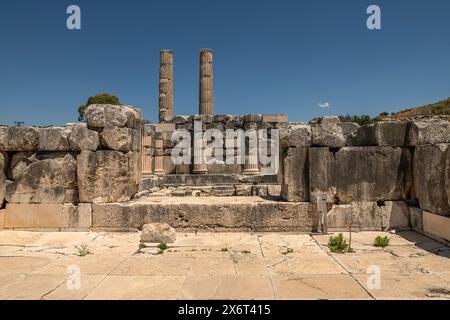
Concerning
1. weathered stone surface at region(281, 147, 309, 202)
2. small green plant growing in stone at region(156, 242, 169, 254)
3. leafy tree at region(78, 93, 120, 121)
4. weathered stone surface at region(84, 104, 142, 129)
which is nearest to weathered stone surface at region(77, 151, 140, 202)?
weathered stone surface at region(84, 104, 142, 129)

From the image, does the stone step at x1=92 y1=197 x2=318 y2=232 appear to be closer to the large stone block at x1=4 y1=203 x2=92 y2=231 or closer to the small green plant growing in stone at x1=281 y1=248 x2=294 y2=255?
the large stone block at x1=4 y1=203 x2=92 y2=231

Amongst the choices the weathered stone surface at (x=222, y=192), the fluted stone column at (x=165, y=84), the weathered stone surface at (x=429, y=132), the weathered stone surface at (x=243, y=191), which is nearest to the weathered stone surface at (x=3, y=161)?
the weathered stone surface at (x=222, y=192)

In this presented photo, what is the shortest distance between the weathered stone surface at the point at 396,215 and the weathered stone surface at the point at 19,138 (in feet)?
21.9

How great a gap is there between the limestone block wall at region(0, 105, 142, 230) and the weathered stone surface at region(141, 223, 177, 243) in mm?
1260

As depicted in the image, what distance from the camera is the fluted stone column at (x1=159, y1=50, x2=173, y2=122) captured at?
23578 mm

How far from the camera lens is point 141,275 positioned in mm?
4215

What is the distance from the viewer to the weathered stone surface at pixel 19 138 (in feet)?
21.7

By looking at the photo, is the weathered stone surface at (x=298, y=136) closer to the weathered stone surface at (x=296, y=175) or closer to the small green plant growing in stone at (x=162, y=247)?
the weathered stone surface at (x=296, y=175)

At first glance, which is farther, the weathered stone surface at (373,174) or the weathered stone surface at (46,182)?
the weathered stone surface at (46,182)

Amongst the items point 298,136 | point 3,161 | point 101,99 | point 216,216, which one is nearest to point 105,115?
point 3,161

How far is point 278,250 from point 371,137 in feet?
10.1

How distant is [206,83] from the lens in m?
22.4

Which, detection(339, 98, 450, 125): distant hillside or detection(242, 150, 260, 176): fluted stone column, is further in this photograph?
detection(339, 98, 450, 125): distant hillside

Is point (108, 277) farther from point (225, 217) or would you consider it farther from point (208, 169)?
point (208, 169)
